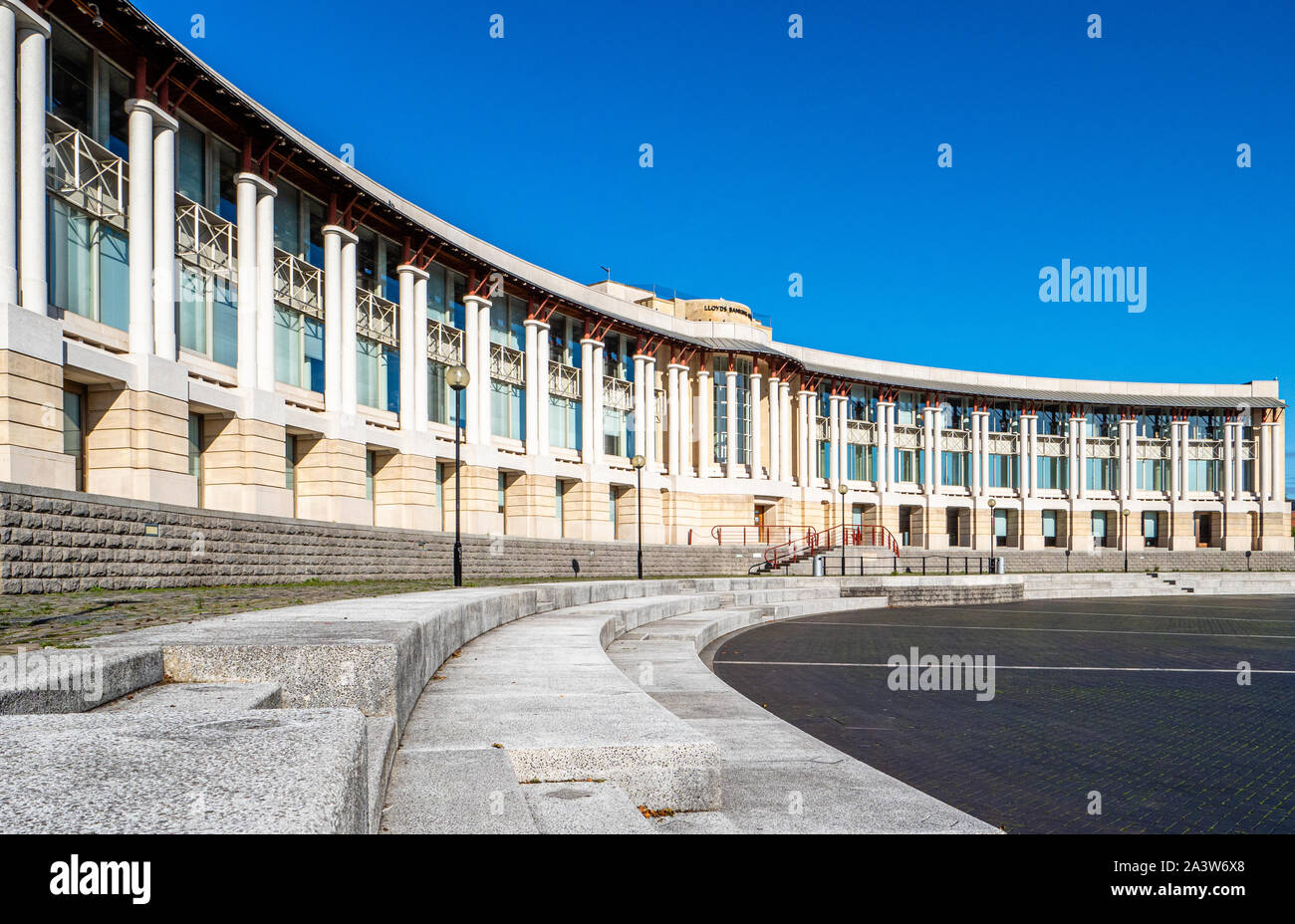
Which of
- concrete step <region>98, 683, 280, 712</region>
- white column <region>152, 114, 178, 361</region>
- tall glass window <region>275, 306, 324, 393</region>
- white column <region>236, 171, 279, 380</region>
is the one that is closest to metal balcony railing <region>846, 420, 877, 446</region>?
tall glass window <region>275, 306, 324, 393</region>

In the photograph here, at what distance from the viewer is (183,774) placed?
2.75m

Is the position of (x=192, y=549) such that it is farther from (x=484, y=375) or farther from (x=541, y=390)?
(x=541, y=390)

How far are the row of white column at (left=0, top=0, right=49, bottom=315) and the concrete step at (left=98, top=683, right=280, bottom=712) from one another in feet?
50.9

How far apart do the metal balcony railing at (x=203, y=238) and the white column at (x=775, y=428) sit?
3450 centimetres

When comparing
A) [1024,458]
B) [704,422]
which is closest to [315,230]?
[704,422]

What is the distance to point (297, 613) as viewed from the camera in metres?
8.90

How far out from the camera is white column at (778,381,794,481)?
181ft

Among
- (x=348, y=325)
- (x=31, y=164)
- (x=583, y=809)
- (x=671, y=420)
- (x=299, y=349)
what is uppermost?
(x=31, y=164)

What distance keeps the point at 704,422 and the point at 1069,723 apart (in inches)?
1669

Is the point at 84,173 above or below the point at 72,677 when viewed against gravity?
above

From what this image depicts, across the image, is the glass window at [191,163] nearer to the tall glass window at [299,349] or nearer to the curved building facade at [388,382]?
the curved building facade at [388,382]

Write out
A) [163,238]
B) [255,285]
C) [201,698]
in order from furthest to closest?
[255,285], [163,238], [201,698]

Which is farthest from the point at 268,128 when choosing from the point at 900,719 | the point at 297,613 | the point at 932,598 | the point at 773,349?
the point at 773,349

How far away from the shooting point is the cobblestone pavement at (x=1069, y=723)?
632cm
